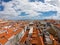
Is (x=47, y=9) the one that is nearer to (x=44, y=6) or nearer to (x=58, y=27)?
(x=44, y=6)

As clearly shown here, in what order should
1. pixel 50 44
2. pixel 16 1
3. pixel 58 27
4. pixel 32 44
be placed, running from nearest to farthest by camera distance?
pixel 50 44 < pixel 32 44 < pixel 16 1 < pixel 58 27

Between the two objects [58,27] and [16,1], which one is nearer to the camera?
[16,1]

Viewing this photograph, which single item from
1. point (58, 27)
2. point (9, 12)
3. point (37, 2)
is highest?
point (37, 2)

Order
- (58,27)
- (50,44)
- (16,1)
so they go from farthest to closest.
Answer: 1. (58,27)
2. (16,1)
3. (50,44)

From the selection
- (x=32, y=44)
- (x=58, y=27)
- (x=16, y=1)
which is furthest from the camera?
(x=58, y=27)

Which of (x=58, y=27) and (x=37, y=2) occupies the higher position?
(x=37, y=2)

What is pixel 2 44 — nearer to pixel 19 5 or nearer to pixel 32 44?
pixel 32 44

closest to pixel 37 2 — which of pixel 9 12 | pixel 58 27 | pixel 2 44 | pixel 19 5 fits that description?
pixel 19 5

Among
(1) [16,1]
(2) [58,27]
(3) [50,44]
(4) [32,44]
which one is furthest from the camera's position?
(2) [58,27]

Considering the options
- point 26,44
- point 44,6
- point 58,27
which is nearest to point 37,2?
point 44,6
